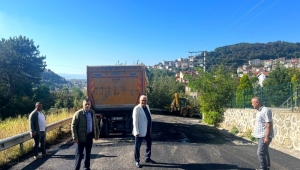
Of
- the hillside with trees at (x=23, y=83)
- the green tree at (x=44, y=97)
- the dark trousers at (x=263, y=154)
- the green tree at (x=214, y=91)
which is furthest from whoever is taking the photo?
the green tree at (x=44, y=97)

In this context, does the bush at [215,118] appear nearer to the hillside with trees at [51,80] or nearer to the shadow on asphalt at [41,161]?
the shadow on asphalt at [41,161]

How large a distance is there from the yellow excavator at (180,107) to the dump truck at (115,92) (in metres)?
21.5

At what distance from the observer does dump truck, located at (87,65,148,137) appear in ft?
39.4

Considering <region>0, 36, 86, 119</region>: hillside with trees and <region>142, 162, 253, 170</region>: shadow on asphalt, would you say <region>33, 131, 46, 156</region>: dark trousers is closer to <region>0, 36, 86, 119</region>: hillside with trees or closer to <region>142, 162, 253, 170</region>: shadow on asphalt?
<region>142, 162, 253, 170</region>: shadow on asphalt

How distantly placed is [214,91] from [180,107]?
1285cm

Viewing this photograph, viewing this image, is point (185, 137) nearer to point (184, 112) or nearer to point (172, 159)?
point (172, 159)

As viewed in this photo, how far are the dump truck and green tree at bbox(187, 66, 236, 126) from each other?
10.7 metres

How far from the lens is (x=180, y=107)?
113 ft

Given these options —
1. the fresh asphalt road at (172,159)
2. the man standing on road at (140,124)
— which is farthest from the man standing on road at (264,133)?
the man standing on road at (140,124)

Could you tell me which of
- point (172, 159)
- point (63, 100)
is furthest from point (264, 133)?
point (63, 100)

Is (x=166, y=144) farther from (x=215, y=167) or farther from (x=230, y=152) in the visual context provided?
(x=215, y=167)

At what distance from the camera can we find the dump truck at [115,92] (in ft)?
39.4

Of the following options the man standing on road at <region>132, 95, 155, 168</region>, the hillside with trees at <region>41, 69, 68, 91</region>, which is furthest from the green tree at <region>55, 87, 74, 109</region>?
the hillside with trees at <region>41, 69, 68, 91</region>

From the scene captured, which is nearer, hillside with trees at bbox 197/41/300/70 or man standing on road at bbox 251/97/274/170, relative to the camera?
man standing on road at bbox 251/97/274/170
